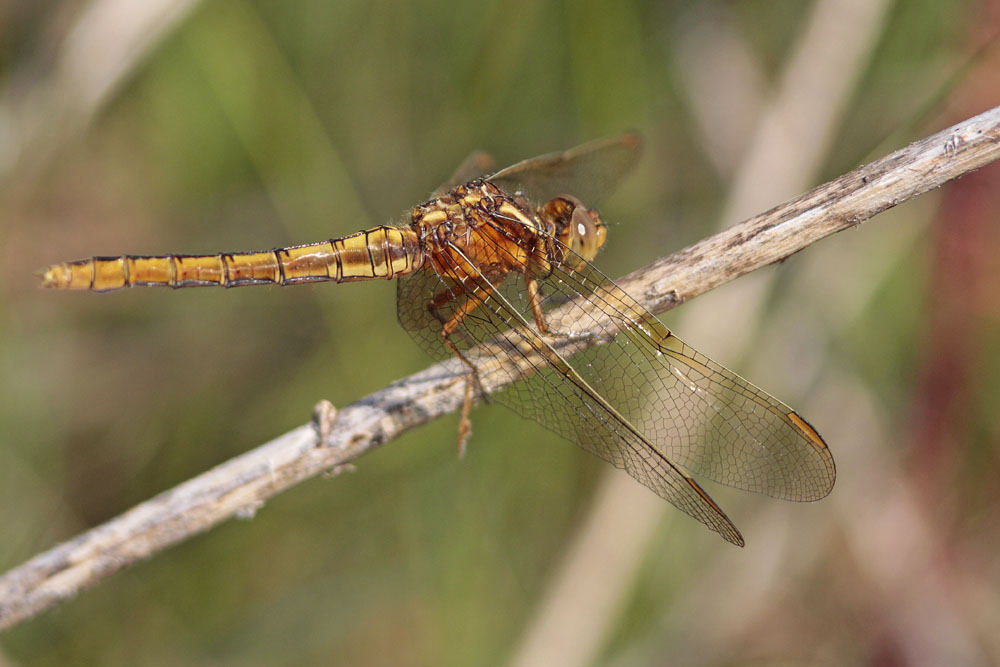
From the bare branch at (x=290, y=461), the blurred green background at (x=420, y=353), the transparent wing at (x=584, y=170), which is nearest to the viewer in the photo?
the bare branch at (x=290, y=461)

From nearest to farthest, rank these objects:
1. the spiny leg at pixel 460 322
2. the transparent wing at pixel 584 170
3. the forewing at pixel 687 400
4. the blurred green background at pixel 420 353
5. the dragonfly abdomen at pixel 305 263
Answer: the forewing at pixel 687 400, the spiny leg at pixel 460 322, the dragonfly abdomen at pixel 305 263, the blurred green background at pixel 420 353, the transparent wing at pixel 584 170

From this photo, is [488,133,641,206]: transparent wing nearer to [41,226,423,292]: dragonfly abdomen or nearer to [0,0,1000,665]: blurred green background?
[0,0,1000,665]: blurred green background

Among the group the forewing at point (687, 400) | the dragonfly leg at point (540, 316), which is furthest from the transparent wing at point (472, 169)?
the forewing at point (687, 400)

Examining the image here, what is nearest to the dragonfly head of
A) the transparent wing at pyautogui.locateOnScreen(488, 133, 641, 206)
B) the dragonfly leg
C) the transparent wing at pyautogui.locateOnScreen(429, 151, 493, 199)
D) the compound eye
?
the compound eye

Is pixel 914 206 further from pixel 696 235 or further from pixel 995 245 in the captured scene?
pixel 696 235

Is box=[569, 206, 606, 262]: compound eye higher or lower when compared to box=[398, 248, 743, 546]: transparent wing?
higher

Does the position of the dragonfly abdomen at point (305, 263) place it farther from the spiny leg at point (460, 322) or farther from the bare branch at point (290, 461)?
the bare branch at point (290, 461)
